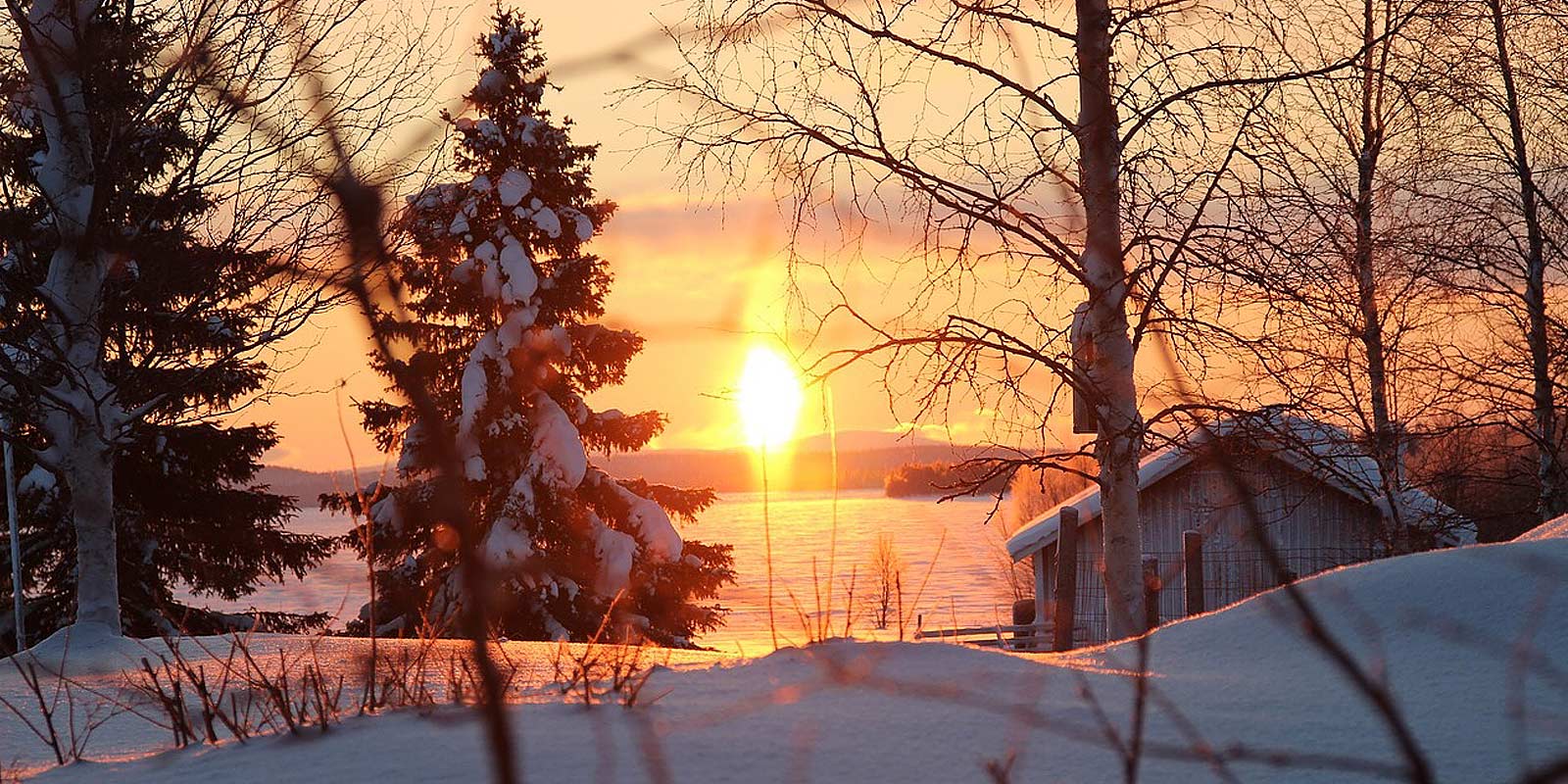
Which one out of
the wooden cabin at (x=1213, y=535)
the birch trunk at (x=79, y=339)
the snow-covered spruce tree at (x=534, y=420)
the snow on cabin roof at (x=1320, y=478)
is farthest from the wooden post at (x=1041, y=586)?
the birch trunk at (x=79, y=339)

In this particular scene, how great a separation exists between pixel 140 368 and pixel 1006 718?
865cm

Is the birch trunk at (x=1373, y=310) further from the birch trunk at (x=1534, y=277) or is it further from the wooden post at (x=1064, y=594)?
the wooden post at (x=1064, y=594)

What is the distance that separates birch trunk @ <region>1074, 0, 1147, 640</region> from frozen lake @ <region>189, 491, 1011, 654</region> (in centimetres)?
96

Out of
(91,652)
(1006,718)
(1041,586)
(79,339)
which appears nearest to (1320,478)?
(1041,586)

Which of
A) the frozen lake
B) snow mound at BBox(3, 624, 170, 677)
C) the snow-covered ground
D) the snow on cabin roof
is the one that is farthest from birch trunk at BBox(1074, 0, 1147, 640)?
snow mound at BBox(3, 624, 170, 677)

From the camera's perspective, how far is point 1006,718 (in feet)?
12.2

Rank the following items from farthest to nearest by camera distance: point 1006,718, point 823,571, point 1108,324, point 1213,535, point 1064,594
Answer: point 823,571, point 1213,535, point 1064,594, point 1108,324, point 1006,718

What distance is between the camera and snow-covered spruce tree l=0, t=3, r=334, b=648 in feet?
31.7

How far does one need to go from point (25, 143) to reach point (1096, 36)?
34.6ft

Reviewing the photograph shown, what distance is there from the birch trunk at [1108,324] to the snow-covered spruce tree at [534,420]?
28.5 ft

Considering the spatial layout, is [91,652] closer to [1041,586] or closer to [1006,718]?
[1006,718]

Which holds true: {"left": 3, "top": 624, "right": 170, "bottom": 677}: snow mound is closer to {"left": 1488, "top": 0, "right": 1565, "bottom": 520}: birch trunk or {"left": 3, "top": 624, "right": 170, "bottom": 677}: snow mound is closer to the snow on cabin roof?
the snow on cabin roof

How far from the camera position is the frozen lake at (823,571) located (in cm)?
385

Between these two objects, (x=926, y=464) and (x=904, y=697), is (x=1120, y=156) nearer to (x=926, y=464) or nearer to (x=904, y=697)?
(x=926, y=464)
